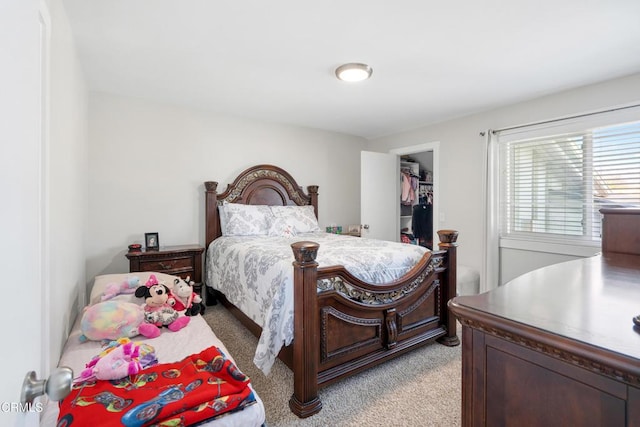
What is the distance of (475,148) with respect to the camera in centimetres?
358

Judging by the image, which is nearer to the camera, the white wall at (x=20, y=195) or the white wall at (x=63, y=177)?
the white wall at (x=20, y=195)

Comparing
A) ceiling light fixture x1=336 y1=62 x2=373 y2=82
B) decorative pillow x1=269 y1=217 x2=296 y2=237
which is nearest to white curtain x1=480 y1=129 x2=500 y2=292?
ceiling light fixture x1=336 y1=62 x2=373 y2=82

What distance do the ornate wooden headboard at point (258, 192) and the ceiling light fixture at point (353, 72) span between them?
1.77 meters

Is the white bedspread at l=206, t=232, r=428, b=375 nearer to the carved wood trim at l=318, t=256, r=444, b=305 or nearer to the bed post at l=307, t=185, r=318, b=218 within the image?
the carved wood trim at l=318, t=256, r=444, b=305

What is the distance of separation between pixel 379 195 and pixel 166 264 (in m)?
2.94

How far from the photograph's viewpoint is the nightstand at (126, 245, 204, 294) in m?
2.85

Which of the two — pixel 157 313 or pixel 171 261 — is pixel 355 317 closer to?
pixel 157 313

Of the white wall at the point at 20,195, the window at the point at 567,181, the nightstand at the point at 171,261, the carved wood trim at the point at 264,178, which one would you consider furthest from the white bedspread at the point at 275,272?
the window at the point at 567,181

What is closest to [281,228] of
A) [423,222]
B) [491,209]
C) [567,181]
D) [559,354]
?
[491,209]

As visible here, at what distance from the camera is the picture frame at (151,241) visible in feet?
10.0

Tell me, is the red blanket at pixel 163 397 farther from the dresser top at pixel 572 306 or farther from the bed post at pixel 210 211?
the bed post at pixel 210 211

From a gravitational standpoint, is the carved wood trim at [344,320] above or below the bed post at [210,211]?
below

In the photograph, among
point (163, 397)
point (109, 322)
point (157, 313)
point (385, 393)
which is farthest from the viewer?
point (385, 393)

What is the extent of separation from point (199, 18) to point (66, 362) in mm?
1987
